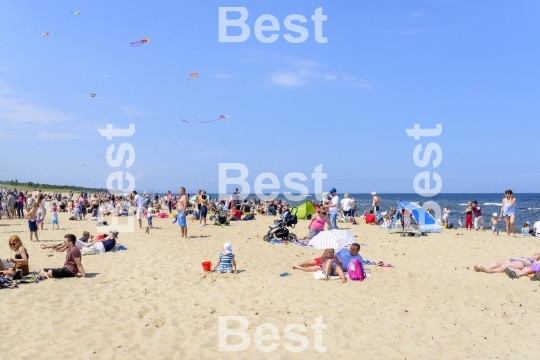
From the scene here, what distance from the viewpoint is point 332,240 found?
7980 mm

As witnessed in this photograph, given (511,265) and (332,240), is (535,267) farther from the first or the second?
(332,240)

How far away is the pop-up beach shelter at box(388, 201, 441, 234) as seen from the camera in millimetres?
15938

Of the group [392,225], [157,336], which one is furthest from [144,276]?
[392,225]

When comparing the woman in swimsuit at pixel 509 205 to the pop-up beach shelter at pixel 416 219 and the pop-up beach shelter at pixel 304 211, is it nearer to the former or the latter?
the pop-up beach shelter at pixel 416 219

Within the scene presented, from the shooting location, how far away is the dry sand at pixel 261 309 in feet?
15.0

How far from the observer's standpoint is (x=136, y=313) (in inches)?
226

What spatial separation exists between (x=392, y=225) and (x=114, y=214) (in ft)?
48.7

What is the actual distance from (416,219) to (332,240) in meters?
9.66

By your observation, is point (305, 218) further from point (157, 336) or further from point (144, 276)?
point (157, 336)

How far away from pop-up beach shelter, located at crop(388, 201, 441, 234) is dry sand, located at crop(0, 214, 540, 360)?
18.9 ft

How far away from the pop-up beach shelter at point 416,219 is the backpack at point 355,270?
27.2ft

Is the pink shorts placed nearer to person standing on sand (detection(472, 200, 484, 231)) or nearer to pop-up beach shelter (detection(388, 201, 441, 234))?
pop-up beach shelter (detection(388, 201, 441, 234))

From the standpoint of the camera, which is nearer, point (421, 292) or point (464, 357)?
point (464, 357)

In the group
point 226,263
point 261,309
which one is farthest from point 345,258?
point 261,309
